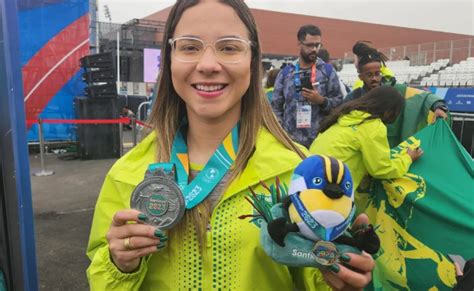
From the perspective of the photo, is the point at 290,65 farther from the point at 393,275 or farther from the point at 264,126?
→ the point at 264,126

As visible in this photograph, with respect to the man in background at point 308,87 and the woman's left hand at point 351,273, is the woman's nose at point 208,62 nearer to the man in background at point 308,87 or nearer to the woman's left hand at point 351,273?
the woman's left hand at point 351,273

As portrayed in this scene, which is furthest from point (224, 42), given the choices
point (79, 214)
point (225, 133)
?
point (79, 214)

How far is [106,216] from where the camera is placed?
Answer: 127 cm

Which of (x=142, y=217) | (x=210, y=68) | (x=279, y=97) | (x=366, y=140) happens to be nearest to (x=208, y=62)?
(x=210, y=68)

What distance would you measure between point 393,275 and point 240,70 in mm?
2080

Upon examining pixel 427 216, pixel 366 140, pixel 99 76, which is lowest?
pixel 427 216


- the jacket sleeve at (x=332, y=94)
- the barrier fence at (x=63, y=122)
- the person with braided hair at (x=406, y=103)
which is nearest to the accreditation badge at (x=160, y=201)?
the person with braided hair at (x=406, y=103)

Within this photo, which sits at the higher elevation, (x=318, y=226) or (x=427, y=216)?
(x=318, y=226)

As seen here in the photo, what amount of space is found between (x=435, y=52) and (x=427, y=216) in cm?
2415

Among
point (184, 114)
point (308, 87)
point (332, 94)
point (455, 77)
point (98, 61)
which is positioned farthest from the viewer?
point (455, 77)

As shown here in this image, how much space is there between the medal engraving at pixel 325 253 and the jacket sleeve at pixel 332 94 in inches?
116

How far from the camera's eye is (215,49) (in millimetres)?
1158

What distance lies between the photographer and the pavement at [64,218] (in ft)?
11.4

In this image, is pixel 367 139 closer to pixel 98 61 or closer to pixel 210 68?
pixel 210 68
